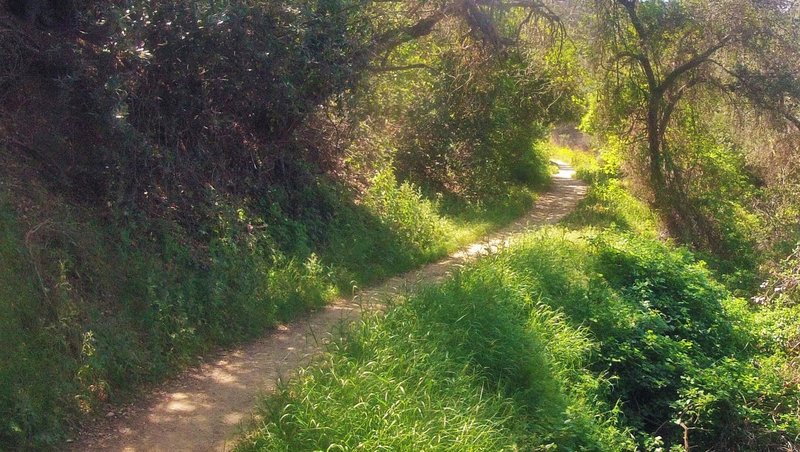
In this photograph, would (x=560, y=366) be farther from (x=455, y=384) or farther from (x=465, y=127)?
(x=465, y=127)

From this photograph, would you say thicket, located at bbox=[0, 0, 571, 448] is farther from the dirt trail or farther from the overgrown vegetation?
the dirt trail

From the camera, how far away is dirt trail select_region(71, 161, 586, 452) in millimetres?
5641

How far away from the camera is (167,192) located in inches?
346

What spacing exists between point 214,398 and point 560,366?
335 cm

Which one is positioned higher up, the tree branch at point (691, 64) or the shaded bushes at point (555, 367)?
the tree branch at point (691, 64)

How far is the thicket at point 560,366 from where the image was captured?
18.2 ft

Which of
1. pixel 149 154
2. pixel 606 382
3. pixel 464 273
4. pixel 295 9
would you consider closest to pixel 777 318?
pixel 606 382

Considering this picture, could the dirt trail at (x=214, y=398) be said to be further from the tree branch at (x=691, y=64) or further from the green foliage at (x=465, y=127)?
the tree branch at (x=691, y=64)

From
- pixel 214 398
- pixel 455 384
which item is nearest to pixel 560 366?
pixel 455 384

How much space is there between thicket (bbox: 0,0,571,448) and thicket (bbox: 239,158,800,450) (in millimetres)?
1712

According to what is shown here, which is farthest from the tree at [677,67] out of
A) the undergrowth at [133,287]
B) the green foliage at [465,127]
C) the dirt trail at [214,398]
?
the dirt trail at [214,398]

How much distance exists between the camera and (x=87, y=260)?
7.14 m

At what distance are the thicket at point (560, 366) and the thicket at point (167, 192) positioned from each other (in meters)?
1.71

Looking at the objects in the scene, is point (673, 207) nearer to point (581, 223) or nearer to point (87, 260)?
point (581, 223)
